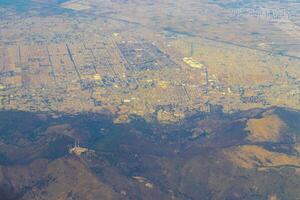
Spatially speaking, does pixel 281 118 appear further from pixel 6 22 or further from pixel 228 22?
pixel 6 22

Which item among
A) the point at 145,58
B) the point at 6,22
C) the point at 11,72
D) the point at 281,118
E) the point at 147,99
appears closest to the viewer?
the point at 281,118

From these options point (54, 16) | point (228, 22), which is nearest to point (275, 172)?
point (228, 22)

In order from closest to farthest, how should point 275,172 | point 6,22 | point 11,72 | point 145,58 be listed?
point 275,172, point 11,72, point 145,58, point 6,22

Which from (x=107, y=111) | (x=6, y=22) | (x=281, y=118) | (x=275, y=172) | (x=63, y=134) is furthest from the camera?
(x=6, y=22)

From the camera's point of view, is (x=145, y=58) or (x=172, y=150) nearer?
(x=172, y=150)

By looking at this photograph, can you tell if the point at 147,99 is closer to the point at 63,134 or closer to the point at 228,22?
the point at 63,134

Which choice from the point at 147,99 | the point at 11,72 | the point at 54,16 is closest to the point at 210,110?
the point at 147,99

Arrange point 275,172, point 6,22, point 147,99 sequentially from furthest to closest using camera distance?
point 6,22
point 147,99
point 275,172

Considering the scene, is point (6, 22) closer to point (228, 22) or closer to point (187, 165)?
point (228, 22)

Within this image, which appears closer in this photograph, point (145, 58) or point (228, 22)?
point (145, 58)
